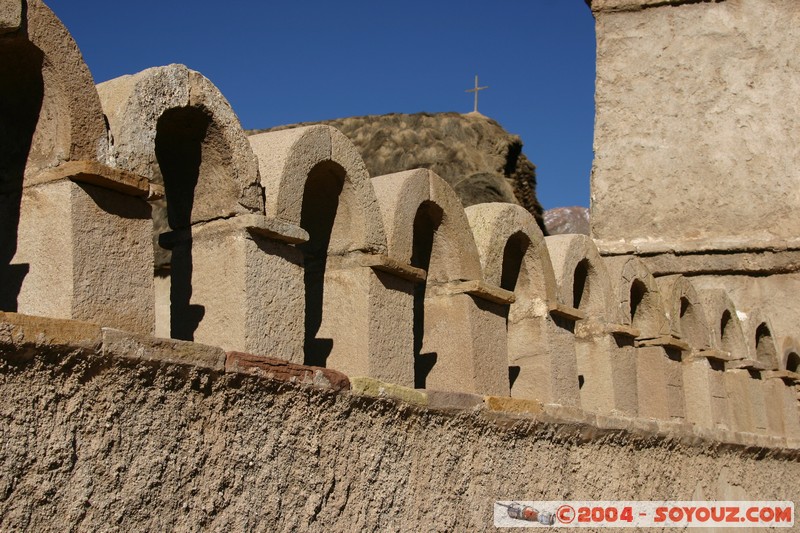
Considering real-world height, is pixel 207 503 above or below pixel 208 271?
below

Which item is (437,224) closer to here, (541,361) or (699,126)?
(541,361)

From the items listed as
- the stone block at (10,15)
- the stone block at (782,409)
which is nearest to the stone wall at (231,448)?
the stone block at (10,15)

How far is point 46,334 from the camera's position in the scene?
224cm

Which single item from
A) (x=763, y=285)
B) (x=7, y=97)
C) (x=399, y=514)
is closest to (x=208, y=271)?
(x=7, y=97)

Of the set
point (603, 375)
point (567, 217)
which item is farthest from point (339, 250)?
point (567, 217)

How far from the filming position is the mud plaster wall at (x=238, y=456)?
7.38 ft

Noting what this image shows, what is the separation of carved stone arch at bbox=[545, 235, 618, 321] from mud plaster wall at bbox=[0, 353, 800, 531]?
1147 millimetres

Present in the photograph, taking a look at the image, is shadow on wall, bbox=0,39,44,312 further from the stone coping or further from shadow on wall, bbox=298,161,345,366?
shadow on wall, bbox=298,161,345,366

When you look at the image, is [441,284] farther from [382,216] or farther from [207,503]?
[207,503]

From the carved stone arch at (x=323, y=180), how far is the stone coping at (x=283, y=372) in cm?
57

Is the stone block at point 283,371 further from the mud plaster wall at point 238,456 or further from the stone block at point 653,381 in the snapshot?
the stone block at point 653,381

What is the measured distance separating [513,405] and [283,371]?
1.36 metres

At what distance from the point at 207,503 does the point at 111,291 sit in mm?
→ 606

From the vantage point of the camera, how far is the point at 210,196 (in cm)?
328
